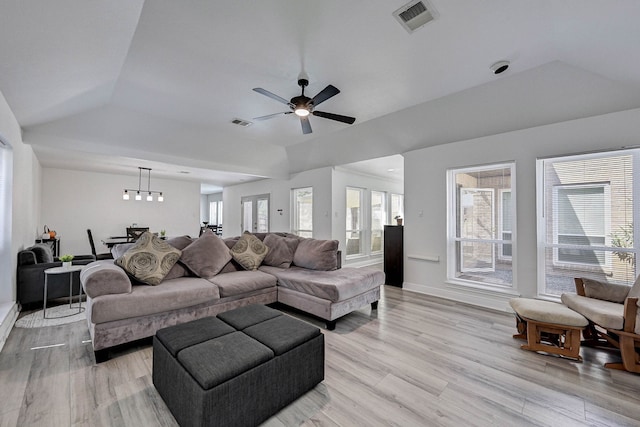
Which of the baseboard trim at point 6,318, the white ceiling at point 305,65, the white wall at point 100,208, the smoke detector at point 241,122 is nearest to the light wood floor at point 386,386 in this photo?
the baseboard trim at point 6,318

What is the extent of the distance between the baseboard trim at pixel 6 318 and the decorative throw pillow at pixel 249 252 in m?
2.33

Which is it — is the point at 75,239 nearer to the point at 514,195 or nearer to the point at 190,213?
the point at 190,213

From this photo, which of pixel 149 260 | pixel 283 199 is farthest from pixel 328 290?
pixel 283 199

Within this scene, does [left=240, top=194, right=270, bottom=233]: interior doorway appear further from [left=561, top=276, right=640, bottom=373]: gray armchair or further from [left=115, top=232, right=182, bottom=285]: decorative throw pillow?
[left=561, top=276, right=640, bottom=373]: gray armchair

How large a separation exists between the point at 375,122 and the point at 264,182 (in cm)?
470

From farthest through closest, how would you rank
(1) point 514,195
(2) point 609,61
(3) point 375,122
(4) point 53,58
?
(3) point 375,122 → (1) point 514,195 → (2) point 609,61 → (4) point 53,58

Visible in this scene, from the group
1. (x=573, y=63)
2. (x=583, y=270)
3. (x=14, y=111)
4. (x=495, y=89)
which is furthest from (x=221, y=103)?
(x=583, y=270)

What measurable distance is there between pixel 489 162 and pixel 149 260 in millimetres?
4808

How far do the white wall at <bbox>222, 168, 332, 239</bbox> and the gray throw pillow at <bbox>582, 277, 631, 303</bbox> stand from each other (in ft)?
14.8

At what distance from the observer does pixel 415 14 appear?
2.18 meters

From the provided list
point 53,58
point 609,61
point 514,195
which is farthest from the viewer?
point 514,195

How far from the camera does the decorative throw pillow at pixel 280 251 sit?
417 cm

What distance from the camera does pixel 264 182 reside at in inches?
328

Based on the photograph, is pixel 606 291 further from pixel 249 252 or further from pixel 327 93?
pixel 249 252
